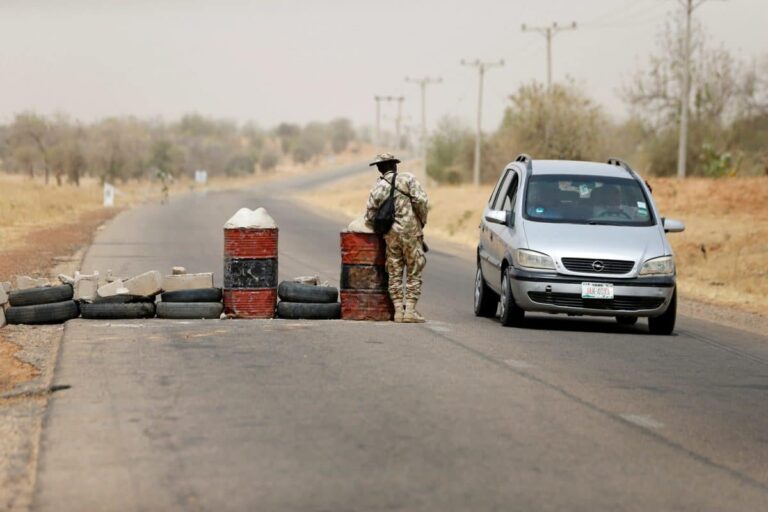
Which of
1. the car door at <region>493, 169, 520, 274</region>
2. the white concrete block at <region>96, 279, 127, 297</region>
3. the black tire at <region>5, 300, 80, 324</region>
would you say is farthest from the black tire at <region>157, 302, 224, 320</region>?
the car door at <region>493, 169, 520, 274</region>

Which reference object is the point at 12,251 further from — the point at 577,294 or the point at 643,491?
the point at 643,491

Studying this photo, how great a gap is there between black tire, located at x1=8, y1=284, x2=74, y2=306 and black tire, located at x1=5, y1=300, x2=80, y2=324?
0.19ft

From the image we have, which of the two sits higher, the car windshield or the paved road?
the car windshield

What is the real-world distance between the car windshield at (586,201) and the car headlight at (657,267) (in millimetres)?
906

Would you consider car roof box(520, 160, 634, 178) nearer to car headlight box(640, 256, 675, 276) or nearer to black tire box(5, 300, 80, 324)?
car headlight box(640, 256, 675, 276)

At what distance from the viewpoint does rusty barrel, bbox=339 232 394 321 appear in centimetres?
1590

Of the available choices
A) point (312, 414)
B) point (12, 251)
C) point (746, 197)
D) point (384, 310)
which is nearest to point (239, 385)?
point (312, 414)

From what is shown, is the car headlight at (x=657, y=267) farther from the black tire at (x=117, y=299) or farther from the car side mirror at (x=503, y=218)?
the black tire at (x=117, y=299)

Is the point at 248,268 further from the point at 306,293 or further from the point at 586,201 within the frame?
the point at 586,201

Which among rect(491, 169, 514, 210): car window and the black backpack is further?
rect(491, 169, 514, 210): car window

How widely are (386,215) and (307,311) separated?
1372 mm

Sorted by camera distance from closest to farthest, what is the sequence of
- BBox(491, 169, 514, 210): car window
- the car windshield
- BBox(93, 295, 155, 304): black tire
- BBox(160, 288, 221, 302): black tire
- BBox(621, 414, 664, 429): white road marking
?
BBox(621, 414, 664, 429): white road marking → BBox(93, 295, 155, 304): black tire → BBox(160, 288, 221, 302): black tire → the car windshield → BBox(491, 169, 514, 210): car window

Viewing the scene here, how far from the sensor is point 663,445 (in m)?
8.94

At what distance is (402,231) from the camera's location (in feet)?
51.6
